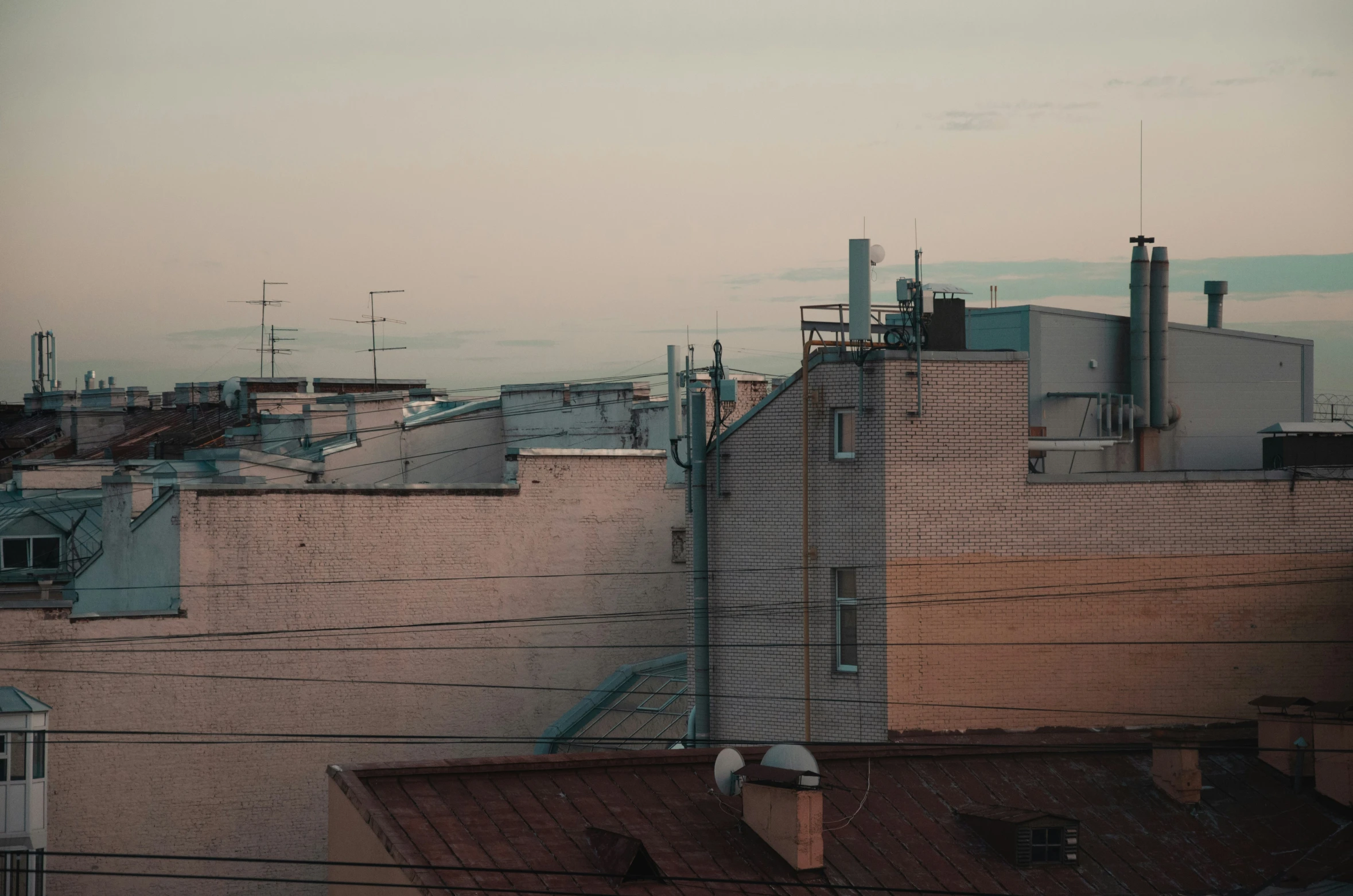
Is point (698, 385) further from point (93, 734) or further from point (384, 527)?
point (93, 734)

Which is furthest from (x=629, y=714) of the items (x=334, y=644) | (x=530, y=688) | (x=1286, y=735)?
(x=1286, y=735)

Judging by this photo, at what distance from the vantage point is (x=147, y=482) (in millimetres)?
33938

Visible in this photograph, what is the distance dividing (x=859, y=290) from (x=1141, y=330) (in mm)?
11046

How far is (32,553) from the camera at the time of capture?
3734cm

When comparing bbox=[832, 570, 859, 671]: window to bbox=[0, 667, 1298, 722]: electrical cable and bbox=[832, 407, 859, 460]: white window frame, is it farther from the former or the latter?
bbox=[832, 407, 859, 460]: white window frame

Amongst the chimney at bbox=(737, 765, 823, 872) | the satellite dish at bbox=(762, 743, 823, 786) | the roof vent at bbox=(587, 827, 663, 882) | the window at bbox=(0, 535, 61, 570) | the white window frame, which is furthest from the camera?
the window at bbox=(0, 535, 61, 570)

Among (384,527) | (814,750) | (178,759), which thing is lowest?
(178,759)

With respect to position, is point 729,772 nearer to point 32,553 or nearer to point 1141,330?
point 1141,330

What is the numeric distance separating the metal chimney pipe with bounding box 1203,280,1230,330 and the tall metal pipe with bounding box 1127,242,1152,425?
5832 millimetres

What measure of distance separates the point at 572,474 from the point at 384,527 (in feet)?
15.4

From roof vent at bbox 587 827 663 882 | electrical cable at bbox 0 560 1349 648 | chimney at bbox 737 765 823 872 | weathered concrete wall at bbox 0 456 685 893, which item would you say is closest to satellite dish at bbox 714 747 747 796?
chimney at bbox 737 765 823 872

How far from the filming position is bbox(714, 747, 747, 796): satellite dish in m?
18.6

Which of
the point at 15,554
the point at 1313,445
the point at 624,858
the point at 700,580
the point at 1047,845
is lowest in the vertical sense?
the point at 1047,845

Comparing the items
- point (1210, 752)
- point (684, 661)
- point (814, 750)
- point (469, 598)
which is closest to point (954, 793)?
point (814, 750)
